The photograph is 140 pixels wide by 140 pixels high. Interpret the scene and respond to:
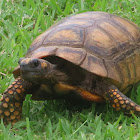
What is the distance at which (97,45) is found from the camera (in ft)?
15.2

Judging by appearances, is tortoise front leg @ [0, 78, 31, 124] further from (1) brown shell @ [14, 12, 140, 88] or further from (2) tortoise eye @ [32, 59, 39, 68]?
(2) tortoise eye @ [32, 59, 39, 68]

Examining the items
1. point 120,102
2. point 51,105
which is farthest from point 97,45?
point 51,105

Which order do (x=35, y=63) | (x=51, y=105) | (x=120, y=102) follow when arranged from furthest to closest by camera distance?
(x=51, y=105) < (x=120, y=102) < (x=35, y=63)

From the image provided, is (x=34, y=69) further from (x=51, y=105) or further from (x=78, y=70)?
(x=51, y=105)

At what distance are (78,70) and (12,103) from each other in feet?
2.45

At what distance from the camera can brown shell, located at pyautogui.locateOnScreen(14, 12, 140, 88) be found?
4.49m

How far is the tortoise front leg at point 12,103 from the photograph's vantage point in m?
4.62

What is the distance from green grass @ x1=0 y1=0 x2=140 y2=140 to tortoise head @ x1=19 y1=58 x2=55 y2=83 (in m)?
0.40

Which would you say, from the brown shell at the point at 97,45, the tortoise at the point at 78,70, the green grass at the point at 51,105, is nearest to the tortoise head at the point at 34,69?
the tortoise at the point at 78,70

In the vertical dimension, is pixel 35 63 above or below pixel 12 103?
above

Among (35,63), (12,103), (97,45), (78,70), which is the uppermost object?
(97,45)

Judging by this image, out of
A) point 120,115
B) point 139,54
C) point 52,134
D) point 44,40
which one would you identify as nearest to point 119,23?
point 139,54

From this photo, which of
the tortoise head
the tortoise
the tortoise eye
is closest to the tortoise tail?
the tortoise

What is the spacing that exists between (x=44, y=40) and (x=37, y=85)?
48cm
